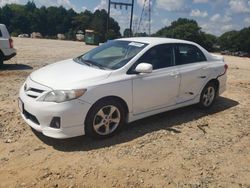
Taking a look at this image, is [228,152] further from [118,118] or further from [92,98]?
[92,98]

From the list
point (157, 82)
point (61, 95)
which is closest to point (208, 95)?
point (157, 82)

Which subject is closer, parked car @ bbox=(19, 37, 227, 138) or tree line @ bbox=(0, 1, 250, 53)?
parked car @ bbox=(19, 37, 227, 138)

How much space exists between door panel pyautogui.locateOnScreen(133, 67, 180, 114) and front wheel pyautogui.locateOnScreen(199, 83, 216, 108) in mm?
1050

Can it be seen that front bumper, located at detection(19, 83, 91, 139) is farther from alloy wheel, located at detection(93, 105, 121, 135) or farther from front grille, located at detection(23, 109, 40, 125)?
alloy wheel, located at detection(93, 105, 121, 135)

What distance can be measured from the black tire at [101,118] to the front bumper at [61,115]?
0.11 m

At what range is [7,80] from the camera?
30.1 ft

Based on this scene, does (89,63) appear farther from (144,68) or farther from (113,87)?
(144,68)

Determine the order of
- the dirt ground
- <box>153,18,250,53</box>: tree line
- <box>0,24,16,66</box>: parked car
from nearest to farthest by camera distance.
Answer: the dirt ground < <box>0,24,16,66</box>: parked car < <box>153,18,250,53</box>: tree line

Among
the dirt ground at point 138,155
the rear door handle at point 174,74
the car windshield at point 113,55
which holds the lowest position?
the dirt ground at point 138,155

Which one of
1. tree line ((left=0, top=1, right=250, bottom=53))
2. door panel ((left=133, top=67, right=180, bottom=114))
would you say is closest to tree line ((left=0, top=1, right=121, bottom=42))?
tree line ((left=0, top=1, right=250, bottom=53))

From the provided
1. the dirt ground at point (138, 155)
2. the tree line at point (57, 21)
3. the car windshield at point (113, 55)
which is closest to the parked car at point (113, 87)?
the car windshield at point (113, 55)

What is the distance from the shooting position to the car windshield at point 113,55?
5504 millimetres

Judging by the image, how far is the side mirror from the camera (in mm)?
5257

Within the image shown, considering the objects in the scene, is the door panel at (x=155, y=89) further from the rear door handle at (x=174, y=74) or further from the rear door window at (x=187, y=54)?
the rear door window at (x=187, y=54)
